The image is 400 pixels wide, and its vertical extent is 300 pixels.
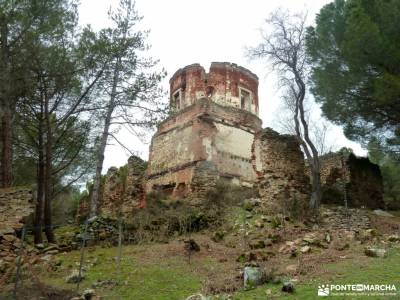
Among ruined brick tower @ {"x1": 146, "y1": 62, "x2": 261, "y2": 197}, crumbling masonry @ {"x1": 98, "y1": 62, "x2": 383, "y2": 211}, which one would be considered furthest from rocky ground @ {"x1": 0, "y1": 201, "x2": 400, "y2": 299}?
ruined brick tower @ {"x1": 146, "y1": 62, "x2": 261, "y2": 197}

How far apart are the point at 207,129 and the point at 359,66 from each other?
8612mm

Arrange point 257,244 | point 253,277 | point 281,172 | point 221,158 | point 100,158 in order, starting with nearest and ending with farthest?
point 253,277
point 257,244
point 281,172
point 100,158
point 221,158

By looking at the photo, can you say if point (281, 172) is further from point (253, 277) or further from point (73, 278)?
point (73, 278)

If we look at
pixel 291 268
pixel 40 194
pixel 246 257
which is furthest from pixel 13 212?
pixel 291 268

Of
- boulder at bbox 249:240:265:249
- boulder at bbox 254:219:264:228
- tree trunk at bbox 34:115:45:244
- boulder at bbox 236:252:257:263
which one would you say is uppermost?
tree trunk at bbox 34:115:45:244

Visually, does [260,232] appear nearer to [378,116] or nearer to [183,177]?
[378,116]

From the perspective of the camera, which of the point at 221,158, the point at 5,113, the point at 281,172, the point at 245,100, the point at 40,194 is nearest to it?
the point at 5,113

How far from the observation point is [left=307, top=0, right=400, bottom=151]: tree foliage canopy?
11.3 meters

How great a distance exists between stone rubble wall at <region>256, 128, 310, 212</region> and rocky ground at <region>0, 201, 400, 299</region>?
2.94 feet

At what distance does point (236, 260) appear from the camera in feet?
28.5

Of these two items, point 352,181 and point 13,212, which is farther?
point 352,181

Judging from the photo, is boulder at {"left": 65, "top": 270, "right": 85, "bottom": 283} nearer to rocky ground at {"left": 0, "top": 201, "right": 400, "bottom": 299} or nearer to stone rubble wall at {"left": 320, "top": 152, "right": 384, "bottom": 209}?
rocky ground at {"left": 0, "top": 201, "right": 400, "bottom": 299}

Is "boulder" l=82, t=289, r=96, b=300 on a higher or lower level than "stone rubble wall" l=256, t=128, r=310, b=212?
lower

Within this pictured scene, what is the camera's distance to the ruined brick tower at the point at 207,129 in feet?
62.5
